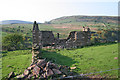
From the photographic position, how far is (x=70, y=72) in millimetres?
11922

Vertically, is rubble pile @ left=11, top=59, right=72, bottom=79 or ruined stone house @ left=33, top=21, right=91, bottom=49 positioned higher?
ruined stone house @ left=33, top=21, right=91, bottom=49

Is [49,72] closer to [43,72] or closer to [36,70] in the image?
[43,72]

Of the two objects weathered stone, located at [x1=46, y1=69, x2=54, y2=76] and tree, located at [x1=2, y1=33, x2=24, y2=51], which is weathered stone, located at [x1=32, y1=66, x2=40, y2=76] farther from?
tree, located at [x1=2, y1=33, x2=24, y2=51]

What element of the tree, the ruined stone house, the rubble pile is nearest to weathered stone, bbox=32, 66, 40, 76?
the rubble pile

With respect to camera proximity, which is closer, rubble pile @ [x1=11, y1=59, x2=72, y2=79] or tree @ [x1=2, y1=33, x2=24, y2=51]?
rubble pile @ [x1=11, y1=59, x2=72, y2=79]

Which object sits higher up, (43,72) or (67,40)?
(67,40)

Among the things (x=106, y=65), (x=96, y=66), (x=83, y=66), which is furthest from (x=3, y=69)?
(x=106, y=65)

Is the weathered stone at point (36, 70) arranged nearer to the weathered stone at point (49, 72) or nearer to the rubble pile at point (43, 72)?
the rubble pile at point (43, 72)

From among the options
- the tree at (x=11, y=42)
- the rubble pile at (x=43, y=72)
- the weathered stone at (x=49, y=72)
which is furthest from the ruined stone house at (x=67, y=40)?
the weathered stone at (x=49, y=72)

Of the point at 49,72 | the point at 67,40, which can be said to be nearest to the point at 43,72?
the point at 49,72

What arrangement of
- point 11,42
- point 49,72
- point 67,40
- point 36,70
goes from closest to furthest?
point 49,72, point 36,70, point 67,40, point 11,42

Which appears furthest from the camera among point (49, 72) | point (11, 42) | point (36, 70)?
point (11, 42)

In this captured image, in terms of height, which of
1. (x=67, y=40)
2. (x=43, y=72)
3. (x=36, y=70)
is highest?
(x=67, y=40)

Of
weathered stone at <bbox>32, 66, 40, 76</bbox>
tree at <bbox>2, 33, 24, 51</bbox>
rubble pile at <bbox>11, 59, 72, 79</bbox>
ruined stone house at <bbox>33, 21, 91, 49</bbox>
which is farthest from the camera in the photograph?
tree at <bbox>2, 33, 24, 51</bbox>
